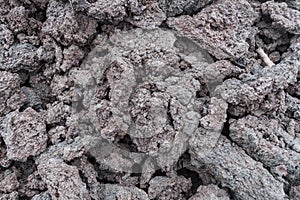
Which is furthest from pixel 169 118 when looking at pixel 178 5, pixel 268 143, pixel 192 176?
pixel 178 5

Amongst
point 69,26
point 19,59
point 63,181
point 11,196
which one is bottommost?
point 11,196

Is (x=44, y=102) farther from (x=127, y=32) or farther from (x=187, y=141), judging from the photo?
(x=187, y=141)

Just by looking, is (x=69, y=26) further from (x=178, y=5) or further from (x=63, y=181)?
(x=63, y=181)

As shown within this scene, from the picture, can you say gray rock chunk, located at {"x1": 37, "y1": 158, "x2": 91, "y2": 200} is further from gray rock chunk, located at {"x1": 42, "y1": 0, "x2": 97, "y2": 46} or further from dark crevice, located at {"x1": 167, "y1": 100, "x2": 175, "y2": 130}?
gray rock chunk, located at {"x1": 42, "y1": 0, "x2": 97, "y2": 46}

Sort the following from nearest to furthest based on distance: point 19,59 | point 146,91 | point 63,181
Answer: point 63,181, point 146,91, point 19,59

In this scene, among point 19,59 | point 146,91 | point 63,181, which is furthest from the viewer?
point 19,59

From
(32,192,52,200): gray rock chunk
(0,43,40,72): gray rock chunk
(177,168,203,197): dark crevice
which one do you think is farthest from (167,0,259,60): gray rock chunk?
(32,192,52,200): gray rock chunk

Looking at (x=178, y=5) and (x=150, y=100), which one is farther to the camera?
(x=178, y=5)
